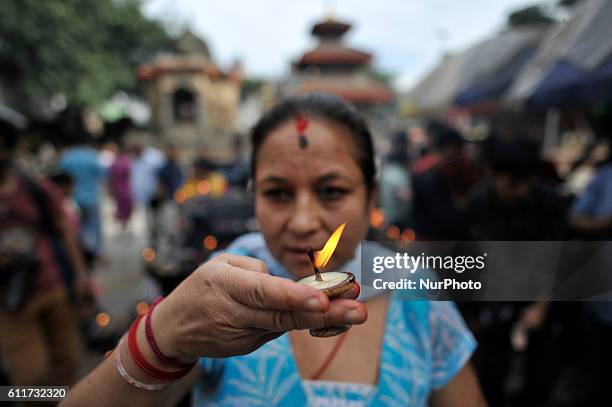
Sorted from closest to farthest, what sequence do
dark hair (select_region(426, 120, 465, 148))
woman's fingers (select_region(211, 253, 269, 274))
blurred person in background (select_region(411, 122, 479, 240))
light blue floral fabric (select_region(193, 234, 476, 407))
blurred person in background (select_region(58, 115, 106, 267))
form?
1. woman's fingers (select_region(211, 253, 269, 274))
2. light blue floral fabric (select_region(193, 234, 476, 407))
3. blurred person in background (select_region(411, 122, 479, 240))
4. dark hair (select_region(426, 120, 465, 148))
5. blurred person in background (select_region(58, 115, 106, 267))

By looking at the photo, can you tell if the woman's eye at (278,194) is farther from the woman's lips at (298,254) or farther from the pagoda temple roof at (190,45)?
the pagoda temple roof at (190,45)

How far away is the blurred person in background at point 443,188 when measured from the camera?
3.59 meters

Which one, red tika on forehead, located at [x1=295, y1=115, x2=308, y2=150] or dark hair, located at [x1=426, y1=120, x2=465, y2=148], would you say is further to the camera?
dark hair, located at [x1=426, y1=120, x2=465, y2=148]

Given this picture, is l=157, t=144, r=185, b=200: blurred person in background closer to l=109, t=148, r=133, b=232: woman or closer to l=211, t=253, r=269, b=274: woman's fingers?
l=109, t=148, r=133, b=232: woman

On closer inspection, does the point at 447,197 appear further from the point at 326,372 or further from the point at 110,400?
the point at 110,400

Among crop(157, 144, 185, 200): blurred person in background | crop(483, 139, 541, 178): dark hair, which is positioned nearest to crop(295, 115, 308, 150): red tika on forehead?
crop(483, 139, 541, 178): dark hair

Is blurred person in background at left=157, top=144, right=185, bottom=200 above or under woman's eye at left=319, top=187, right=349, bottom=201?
above

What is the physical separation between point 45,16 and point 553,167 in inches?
244

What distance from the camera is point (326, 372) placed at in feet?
3.26

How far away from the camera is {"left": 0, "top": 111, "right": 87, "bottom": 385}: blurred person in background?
2289 mm

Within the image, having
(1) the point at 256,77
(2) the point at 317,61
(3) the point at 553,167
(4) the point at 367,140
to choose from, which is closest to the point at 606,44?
(4) the point at 367,140

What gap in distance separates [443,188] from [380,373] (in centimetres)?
294

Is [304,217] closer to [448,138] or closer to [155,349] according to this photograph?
[155,349]

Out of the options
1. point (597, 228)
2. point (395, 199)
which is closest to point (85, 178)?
point (395, 199)
